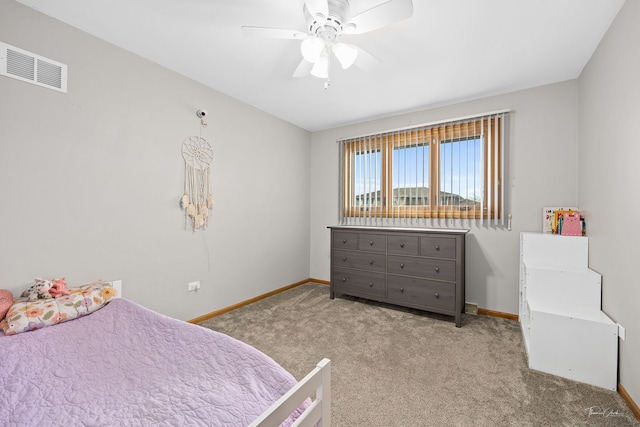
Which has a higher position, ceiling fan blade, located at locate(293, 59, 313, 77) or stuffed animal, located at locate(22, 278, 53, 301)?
ceiling fan blade, located at locate(293, 59, 313, 77)

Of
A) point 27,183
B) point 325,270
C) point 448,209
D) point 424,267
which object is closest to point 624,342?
point 424,267

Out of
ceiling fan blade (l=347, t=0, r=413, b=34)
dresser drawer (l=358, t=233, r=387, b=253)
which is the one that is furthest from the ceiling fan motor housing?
dresser drawer (l=358, t=233, r=387, b=253)

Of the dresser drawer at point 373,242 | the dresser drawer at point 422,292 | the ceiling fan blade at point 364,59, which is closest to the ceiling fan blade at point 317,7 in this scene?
the ceiling fan blade at point 364,59

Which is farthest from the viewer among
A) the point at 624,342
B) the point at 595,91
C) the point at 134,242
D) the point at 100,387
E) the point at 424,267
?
the point at 424,267

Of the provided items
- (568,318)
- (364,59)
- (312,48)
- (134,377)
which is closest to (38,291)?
(134,377)

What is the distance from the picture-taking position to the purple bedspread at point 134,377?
849mm

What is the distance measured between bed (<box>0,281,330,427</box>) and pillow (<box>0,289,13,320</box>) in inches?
10.2

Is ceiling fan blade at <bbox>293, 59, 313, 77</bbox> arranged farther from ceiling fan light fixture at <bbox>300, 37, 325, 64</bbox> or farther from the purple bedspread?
the purple bedspread

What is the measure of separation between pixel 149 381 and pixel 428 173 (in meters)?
3.28

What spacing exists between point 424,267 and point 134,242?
280 cm

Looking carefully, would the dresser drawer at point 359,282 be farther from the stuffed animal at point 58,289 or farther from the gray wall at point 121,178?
the stuffed animal at point 58,289

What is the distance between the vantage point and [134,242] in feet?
7.59

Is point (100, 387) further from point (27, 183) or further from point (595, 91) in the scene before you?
point (595, 91)

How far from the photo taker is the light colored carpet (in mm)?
1531
